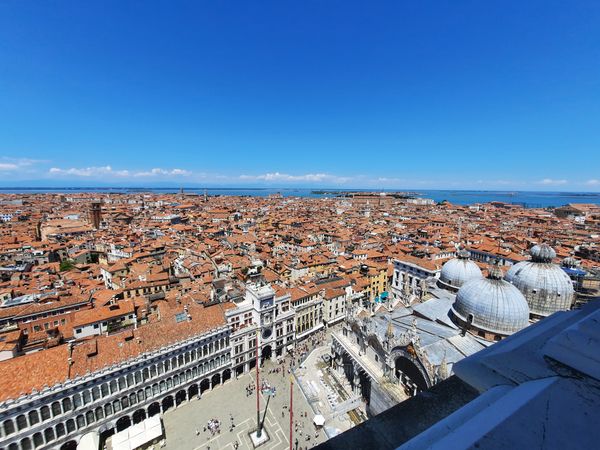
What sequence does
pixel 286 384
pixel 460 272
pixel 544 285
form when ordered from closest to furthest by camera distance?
1. pixel 544 285
2. pixel 286 384
3. pixel 460 272

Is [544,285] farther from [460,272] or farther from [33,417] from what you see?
[33,417]

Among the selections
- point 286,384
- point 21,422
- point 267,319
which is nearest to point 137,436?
point 21,422

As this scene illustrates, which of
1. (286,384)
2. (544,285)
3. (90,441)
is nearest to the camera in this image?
(90,441)

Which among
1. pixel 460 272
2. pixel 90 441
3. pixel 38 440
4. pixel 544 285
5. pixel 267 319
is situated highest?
pixel 544 285

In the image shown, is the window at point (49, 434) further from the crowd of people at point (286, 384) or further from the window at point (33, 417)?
the crowd of people at point (286, 384)

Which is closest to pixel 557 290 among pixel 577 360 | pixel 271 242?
pixel 577 360

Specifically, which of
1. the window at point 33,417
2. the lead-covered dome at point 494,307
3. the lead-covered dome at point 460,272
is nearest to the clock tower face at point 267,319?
the window at point 33,417
